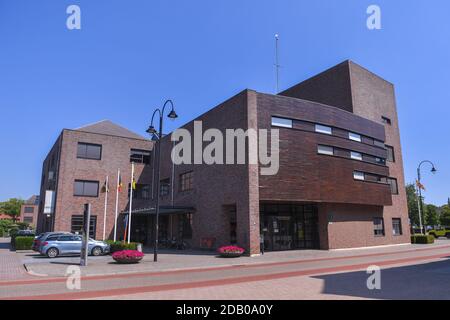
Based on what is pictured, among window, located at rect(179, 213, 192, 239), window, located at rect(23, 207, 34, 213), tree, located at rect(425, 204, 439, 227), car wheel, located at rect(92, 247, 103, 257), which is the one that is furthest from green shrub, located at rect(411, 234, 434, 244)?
window, located at rect(23, 207, 34, 213)

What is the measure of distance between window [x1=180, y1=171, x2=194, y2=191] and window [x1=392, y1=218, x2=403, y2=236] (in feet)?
68.8

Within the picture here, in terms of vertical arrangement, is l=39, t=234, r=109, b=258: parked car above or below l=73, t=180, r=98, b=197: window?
below

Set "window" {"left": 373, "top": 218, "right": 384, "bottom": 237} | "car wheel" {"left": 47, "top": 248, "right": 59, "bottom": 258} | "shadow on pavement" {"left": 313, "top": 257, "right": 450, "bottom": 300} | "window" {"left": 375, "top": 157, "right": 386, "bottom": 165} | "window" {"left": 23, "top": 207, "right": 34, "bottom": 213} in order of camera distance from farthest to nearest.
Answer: "window" {"left": 23, "top": 207, "right": 34, "bottom": 213} → "window" {"left": 373, "top": 218, "right": 384, "bottom": 237} → "window" {"left": 375, "top": 157, "right": 386, "bottom": 165} → "car wheel" {"left": 47, "top": 248, "right": 59, "bottom": 258} → "shadow on pavement" {"left": 313, "top": 257, "right": 450, "bottom": 300}

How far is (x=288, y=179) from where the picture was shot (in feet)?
80.3

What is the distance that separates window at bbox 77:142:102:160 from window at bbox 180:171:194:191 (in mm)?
10856

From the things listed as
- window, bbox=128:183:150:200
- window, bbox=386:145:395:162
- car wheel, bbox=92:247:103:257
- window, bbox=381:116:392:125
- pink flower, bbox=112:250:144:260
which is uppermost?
window, bbox=381:116:392:125

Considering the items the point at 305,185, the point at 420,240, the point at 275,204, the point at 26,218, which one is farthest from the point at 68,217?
the point at 26,218

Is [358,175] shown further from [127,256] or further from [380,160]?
[127,256]

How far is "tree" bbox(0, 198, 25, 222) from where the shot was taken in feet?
307

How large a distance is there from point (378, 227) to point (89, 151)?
31.0m

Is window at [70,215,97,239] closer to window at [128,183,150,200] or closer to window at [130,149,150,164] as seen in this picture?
window at [128,183,150,200]

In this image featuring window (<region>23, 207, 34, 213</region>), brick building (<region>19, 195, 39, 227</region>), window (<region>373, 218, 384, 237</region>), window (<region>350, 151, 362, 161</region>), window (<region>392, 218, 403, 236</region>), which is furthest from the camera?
window (<region>23, 207, 34, 213</region>)

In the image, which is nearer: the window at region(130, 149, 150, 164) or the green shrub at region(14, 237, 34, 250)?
the green shrub at region(14, 237, 34, 250)
